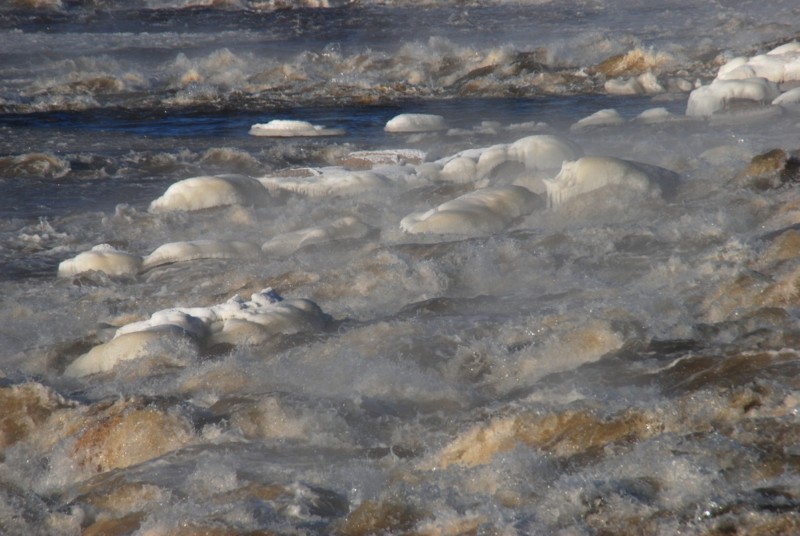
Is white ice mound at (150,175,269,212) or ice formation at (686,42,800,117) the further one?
ice formation at (686,42,800,117)

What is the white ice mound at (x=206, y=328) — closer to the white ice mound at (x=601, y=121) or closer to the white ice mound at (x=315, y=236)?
the white ice mound at (x=315, y=236)

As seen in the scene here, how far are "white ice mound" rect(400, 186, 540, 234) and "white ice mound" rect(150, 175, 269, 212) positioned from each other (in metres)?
1.85

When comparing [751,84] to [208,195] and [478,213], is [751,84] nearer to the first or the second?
[478,213]

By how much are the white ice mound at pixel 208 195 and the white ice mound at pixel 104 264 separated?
4.94 ft

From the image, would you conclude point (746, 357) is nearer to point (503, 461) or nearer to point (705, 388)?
point (705, 388)

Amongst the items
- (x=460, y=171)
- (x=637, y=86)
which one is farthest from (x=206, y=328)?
(x=637, y=86)

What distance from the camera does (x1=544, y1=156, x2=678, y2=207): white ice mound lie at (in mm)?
7395

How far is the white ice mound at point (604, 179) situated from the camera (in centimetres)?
739

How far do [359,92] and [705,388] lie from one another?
1382cm

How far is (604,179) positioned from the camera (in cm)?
743

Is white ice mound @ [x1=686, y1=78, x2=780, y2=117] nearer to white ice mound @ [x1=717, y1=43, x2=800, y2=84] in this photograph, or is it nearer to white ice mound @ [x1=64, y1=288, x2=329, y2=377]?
white ice mound @ [x1=717, y1=43, x2=800, y2=84]

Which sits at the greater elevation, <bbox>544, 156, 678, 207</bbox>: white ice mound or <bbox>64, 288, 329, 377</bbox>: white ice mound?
<bbox>544, 156, 678, 207</bbox>: white ice mound

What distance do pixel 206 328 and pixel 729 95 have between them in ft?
27.0

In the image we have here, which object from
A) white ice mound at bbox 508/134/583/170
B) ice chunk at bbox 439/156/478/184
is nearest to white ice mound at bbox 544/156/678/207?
white ice mound at bbox 508/134/583/170
